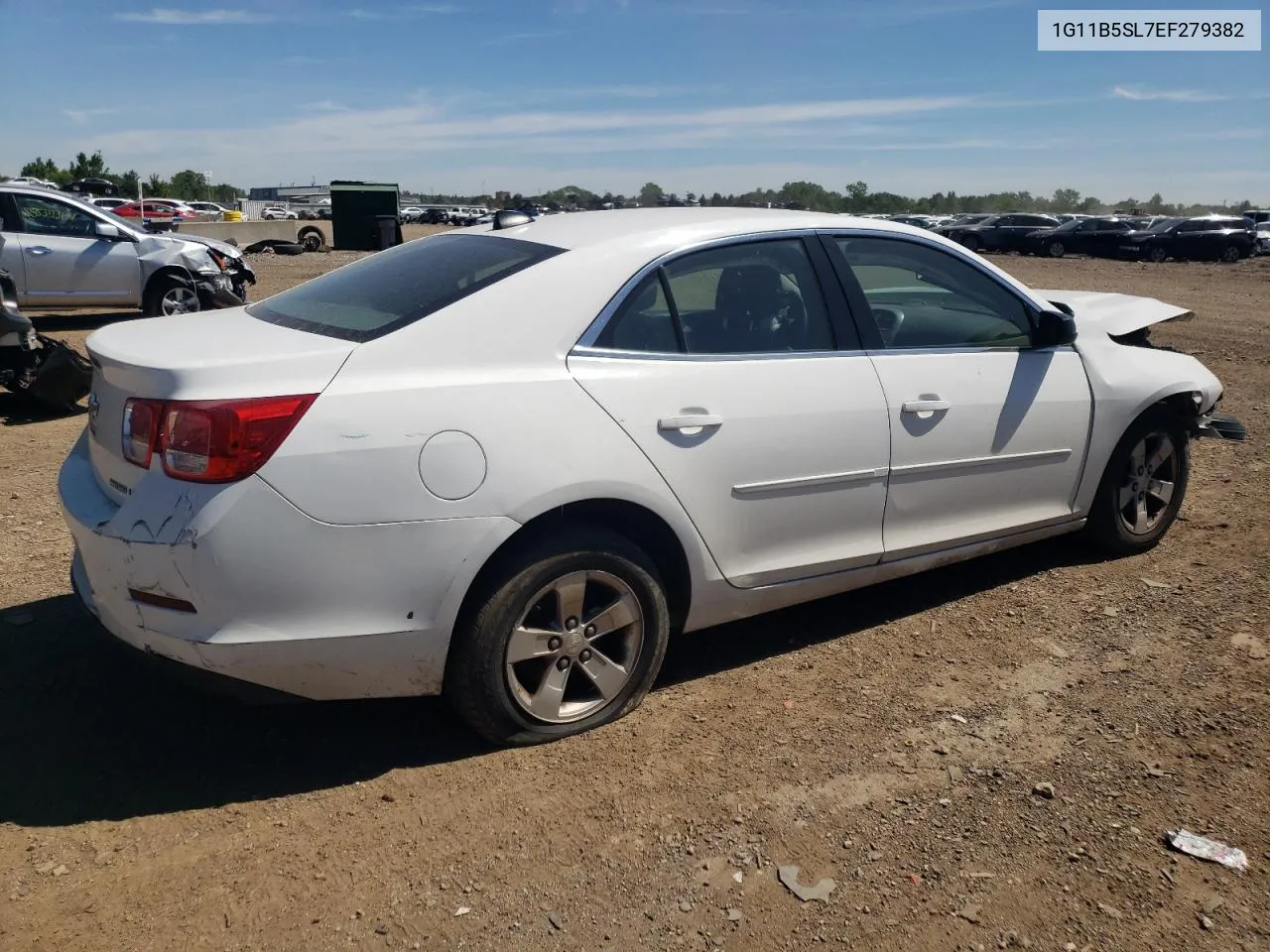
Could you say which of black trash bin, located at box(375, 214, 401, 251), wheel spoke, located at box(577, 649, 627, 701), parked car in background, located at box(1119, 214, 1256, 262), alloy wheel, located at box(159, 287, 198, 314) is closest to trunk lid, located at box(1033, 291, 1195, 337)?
wheel spoke, located at box(577, 649, 627, 701)

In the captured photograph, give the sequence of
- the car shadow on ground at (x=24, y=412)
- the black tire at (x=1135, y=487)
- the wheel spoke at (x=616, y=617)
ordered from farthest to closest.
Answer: the car shadow on ground at (x=24, y=412) → the black tire at (x=1135, y=487) → the wheel spoke at (x=616, y=617)

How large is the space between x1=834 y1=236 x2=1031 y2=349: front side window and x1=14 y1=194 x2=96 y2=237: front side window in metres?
10.8

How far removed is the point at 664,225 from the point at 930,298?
Result: 51.1 inches

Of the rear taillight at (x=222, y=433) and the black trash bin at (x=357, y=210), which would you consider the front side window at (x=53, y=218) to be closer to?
the rear taillight at (x=222, y=433)

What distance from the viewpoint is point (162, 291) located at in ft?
41.1

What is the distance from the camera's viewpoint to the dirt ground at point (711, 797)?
2684 mm

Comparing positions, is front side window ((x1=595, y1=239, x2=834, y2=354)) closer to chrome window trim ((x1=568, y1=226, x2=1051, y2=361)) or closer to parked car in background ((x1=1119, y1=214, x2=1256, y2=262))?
chrome window trim ((x1=568, y1=226, x2=1051, y2=361))

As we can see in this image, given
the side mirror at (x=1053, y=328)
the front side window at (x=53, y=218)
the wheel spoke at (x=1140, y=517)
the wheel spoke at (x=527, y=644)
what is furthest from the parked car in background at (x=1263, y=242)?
the wheel spoke at (x=527, y=644)

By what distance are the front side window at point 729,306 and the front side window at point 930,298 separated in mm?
281

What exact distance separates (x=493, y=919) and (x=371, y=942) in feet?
0.97

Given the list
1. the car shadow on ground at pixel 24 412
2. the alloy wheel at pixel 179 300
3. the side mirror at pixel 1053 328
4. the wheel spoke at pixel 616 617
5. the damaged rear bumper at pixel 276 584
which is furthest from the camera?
the alloy wheel at pixel 179 300

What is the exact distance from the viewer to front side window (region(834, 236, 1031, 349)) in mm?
4168

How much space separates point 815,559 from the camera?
3898mm

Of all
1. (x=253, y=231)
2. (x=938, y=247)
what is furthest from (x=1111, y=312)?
(x=253, y=231)
